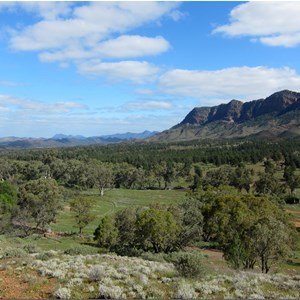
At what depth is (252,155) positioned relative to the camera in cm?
17238

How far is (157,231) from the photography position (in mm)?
44562

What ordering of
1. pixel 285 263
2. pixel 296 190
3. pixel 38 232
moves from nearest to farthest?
pixel 285 263
pixel 38 232
pixel 296 190

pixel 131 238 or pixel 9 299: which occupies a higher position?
pixel 9 299

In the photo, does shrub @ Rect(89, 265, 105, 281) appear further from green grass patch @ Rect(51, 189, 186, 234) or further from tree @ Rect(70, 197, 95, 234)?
green grass patch @ Rect(51, 189, 186, 234)

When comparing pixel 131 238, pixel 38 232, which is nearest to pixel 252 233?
pixel 131 238

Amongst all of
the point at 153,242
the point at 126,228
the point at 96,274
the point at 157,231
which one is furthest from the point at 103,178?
the point at 96,274

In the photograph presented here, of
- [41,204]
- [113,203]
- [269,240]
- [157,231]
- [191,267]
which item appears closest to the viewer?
[191,267]

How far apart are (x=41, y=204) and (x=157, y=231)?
30.0 metres

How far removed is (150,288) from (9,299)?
6.62 metres

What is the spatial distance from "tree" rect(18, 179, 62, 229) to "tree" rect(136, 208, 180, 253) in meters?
25.5

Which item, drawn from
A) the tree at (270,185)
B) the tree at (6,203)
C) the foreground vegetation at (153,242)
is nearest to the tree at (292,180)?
the foreground vegetation at (153,242)

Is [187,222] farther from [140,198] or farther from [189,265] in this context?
[140,198]

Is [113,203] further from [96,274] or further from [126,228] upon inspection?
[96,274]

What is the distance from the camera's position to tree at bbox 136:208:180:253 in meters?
44.7
